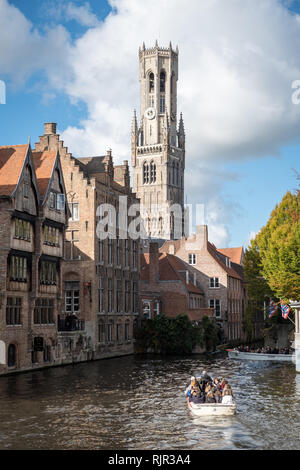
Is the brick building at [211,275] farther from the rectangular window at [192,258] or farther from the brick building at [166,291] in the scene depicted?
the brick building at [166,291]

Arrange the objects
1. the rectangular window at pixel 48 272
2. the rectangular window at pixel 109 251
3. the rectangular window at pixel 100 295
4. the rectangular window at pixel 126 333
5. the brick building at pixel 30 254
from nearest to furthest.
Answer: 1. the brick building at pixel 30 254
2. the rectangular window at pixel 48 272
3. the rectangular window at pixel 100 295
4. the rectangular window at pixel 109 251
5. the rectangular window at pixel 126 333

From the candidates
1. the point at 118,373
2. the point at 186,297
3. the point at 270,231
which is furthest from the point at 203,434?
the point at 186,297

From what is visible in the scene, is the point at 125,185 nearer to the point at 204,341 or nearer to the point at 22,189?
the point at 204,341

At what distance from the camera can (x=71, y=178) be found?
205ft

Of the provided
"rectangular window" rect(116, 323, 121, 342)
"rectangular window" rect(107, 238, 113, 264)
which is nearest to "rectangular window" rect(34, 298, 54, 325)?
"rectangular window" rect(107, 238, 113, 264)

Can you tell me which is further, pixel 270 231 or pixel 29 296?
pixel 270 231

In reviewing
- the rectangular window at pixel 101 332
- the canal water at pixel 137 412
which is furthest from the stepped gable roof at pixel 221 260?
the canal water at pixel 137 412

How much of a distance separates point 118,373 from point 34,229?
12.2 meters

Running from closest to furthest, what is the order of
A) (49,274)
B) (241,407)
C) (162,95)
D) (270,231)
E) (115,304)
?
1. (241,407)
2. (49,274)
3. (270,231)
4. (115,304)
5. (162,95)

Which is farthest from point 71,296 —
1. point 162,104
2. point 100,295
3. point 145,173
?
point 162,104

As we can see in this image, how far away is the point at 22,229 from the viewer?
46531 millimetres

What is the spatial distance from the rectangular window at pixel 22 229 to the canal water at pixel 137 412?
31.6 ft

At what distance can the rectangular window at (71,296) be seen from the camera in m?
61.0

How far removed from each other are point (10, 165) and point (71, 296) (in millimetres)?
17836
